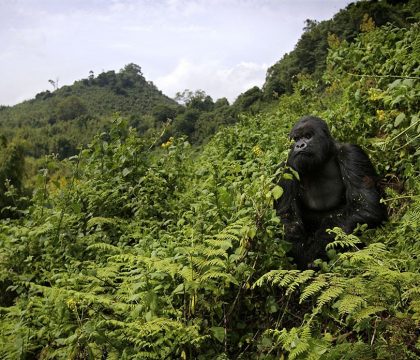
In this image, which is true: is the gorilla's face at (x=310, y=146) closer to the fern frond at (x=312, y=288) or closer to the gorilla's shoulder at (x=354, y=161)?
the gorilla's shoulder at (x=354, y=161)

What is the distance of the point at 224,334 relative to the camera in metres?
2.20

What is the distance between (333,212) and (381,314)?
103 cm

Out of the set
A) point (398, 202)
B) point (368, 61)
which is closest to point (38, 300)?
point (398, 202)

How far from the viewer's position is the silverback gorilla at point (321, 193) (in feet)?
10.0

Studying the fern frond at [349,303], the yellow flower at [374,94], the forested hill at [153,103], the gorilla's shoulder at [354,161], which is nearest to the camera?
the fern frond at [349,303]

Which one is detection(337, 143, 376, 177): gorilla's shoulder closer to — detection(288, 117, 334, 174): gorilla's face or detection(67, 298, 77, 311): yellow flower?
detection(288, 117, 334, 174): gorilla's face

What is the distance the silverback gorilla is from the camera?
305cm

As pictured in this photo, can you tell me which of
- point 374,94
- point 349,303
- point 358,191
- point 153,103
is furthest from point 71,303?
point 153,103

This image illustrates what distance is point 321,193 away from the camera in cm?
329

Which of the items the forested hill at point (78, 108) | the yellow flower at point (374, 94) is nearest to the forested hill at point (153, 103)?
the forested hill at point (78, 108)

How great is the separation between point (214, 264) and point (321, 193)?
1.30 meters

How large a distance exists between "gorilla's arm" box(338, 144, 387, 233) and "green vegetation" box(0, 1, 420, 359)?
0.39 ft

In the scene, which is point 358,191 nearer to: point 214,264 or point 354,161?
point 354,161

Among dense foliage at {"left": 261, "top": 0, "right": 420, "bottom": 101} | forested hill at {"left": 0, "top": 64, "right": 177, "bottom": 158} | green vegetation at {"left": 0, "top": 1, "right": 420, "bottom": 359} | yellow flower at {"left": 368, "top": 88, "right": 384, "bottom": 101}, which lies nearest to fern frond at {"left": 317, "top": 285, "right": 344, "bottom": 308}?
green vegetation at {"left": 0, "top": 1, "right": 420, "bottom": 359}
